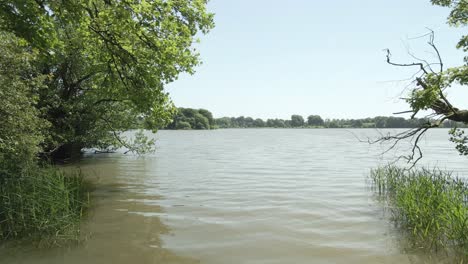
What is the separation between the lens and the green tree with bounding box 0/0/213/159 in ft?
28.0

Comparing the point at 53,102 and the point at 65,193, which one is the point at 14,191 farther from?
the point at 53,102

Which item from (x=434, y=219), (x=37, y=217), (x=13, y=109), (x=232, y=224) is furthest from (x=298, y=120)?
(x=37, y=217)

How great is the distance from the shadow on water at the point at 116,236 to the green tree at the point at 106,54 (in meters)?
3.62

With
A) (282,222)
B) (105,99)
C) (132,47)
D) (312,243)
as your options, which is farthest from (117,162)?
(312,243)

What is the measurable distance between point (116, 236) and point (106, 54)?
20.2 ft

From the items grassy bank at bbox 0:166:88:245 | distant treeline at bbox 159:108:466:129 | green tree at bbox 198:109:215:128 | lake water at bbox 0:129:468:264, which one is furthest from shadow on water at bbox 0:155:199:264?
green tree at bbox 198:109:215:128

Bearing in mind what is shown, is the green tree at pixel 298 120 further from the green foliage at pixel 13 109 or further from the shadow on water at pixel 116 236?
the green foliage at pixel 13 109

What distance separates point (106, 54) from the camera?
471 inches

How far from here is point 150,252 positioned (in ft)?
26.1

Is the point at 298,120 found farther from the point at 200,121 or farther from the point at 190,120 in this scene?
the point at 190,120

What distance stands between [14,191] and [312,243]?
7.70 m

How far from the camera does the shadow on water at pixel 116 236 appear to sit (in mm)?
7441

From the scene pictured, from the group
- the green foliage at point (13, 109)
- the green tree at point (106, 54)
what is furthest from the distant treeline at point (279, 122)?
the green foliage at point (13, 109)

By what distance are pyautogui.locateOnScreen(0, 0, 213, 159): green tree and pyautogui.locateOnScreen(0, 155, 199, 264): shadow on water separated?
3.62 m
